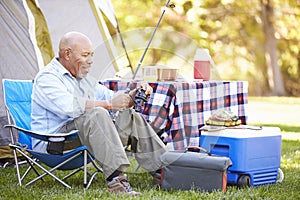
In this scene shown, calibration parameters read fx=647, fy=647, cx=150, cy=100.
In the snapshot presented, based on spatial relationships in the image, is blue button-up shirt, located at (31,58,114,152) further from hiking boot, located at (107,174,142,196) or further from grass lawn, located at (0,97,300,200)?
hiking boot, located at (107,174,142,196)

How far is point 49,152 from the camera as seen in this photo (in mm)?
3057

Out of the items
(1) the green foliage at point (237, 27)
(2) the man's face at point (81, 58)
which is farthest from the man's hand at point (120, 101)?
(1) the green foliage at point (237, 27)

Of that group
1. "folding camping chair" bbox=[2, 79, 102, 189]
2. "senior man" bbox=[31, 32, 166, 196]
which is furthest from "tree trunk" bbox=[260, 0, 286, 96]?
"senior man" bbox=[31, 32, 166, 196]

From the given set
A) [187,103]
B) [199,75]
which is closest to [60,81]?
[187,103]

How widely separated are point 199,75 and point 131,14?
13008 millimetres

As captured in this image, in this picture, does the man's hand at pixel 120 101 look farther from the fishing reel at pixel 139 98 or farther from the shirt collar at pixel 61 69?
the shirt collar at pixel 61 69

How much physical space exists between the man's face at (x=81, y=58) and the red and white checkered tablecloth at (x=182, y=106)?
439 mm

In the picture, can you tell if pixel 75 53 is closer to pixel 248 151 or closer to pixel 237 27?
pixel 248 151

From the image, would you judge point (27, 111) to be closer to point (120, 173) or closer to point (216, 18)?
point (120, 173)

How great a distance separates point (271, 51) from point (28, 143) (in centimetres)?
1209

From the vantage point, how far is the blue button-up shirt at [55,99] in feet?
10.0

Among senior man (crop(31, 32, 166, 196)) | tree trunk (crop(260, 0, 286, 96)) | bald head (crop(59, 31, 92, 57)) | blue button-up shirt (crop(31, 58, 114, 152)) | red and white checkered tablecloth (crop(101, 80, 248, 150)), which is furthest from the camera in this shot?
tree trunk (crop(260, 0, 286, 96))

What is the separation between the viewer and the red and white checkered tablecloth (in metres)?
3.50

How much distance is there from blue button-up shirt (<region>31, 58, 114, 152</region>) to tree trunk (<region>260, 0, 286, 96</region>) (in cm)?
1202
